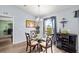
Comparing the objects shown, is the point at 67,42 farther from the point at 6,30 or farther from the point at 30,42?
the point at 6,30

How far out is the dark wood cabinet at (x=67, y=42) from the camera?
1.94m

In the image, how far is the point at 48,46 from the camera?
203 cm

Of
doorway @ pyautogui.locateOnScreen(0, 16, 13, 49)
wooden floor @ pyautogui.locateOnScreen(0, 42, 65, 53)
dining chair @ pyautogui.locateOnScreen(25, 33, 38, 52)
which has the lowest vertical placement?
wooden floor @ pyautogui.locateOnScreen(0, 42, 65, 53)

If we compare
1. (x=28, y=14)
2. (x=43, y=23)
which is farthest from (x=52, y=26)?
(x=28, y=14)

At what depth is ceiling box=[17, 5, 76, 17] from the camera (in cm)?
194

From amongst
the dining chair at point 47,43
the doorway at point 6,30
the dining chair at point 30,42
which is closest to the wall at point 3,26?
the doorway at point 6,30

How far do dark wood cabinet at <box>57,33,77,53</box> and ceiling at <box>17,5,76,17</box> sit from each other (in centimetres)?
50

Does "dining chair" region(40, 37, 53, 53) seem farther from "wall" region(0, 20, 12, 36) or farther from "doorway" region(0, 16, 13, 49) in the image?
"wall" region(0, 20, 12, 36)

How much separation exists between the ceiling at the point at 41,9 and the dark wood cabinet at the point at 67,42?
19.5 inches

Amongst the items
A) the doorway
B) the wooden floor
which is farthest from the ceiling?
the wooden floor
